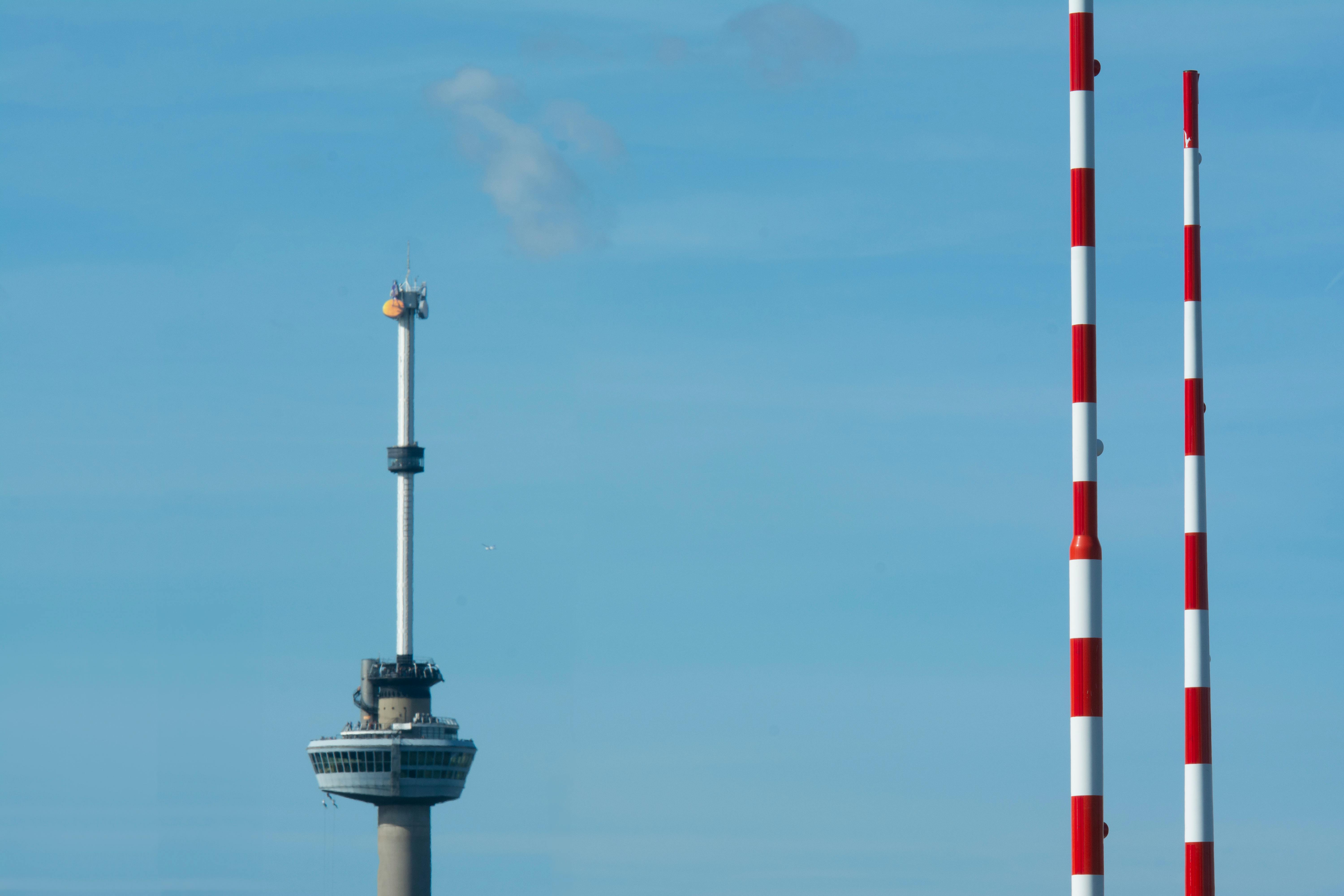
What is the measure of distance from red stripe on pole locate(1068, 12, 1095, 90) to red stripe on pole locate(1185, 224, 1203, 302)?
10.6 m

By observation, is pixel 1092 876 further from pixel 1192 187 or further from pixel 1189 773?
pixel 1192 187

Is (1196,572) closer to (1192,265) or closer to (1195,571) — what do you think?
(1195,571)

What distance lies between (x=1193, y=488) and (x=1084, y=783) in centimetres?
1275

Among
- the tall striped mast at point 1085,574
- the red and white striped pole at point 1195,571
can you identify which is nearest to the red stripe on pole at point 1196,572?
the red and white striped pole at point 1195,571

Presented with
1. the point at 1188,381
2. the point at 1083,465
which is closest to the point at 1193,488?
the point at 1188,381

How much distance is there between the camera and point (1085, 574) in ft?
105

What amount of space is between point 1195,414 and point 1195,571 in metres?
3.42

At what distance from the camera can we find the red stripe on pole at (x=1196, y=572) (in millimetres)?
42000

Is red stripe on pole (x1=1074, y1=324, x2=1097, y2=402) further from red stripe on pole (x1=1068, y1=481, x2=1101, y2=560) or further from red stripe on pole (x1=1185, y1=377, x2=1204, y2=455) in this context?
red stripe on pole (x1=1185, y1=377, x2=1204, y2=455)

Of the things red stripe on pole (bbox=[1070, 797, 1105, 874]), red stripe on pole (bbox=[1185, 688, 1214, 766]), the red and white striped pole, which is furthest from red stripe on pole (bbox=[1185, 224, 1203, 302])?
red stripe on pole (bbox=[1070, 797, 1105, 874])

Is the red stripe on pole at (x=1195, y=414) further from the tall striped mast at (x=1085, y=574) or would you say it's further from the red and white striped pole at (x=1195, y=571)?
the tall striped mast at (x=1085, y=574)

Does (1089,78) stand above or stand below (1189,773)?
above

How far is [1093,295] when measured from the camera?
32.2 m

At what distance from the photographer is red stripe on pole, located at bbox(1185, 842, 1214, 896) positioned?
133ft
